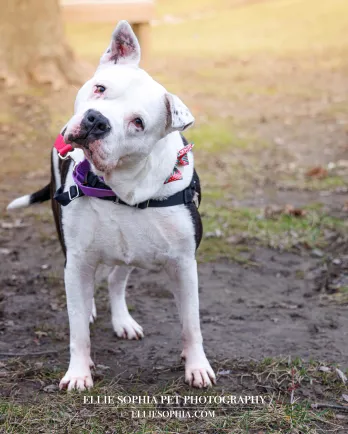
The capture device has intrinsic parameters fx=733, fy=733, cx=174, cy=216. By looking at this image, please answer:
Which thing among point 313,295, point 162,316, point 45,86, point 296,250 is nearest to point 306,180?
point 296,250

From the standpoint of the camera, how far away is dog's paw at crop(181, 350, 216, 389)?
3.83 metres

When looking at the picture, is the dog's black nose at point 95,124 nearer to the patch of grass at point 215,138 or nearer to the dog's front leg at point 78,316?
the dog's front leg at point 78,316

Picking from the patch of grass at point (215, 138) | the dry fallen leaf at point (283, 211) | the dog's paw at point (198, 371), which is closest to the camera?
the dog's paw at point (198, 371)

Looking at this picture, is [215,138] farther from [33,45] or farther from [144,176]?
[144,176]

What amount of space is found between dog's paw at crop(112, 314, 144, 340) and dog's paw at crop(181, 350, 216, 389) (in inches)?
24.0

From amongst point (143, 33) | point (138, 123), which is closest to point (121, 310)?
point (138, 123)

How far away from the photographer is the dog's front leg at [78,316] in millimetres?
3729

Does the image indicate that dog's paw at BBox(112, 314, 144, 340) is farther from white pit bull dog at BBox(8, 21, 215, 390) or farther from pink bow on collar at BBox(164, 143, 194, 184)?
pink bow on collar at BBox(164, 143, 194, 184)

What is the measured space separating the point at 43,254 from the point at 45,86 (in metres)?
4.69

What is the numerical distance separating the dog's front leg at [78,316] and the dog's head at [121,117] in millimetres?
731

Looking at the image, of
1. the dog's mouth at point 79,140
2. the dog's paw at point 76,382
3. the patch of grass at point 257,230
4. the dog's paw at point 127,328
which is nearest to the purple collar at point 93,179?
the dog's mouth at point 79,140

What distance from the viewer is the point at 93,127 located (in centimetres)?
304

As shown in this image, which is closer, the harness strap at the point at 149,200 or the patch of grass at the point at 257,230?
the harness strap at the point at 149,200

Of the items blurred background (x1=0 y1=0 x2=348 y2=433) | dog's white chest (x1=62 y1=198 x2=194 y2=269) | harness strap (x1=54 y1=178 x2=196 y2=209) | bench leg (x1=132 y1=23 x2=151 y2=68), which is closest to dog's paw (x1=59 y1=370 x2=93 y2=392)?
blurred background (x1=0 y1=0 x2=348 y2=433)
